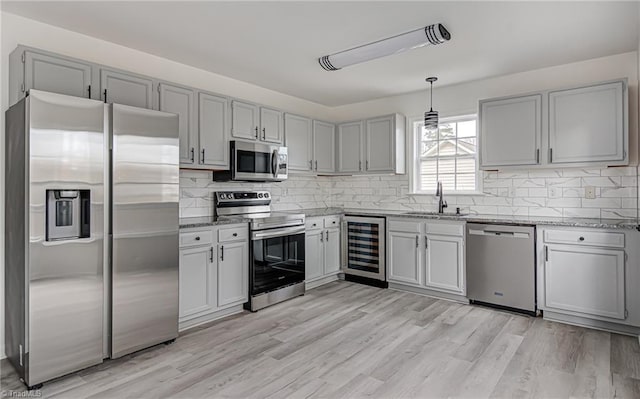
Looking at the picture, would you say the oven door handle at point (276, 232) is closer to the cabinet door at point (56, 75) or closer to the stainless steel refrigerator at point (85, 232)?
the stainless steel refrigerator at point (85, 232)

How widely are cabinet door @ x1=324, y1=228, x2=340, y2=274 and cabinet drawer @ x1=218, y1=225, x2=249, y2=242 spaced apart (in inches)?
52.8

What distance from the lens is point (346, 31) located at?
3027 millimetres

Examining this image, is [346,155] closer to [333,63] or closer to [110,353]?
[333,63]

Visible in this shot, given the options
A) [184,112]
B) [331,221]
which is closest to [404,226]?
[331,221]

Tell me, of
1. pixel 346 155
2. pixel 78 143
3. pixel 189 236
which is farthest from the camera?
pixel 346 155

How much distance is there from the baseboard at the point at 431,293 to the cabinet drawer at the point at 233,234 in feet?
6.59

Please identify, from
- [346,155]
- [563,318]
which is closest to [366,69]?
[346,155]

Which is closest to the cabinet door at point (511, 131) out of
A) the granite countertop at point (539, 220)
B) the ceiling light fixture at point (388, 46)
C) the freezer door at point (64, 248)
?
the granite countertop at point (539, 220)

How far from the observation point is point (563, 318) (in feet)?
11.2

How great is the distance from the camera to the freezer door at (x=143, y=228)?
2643 millimetres

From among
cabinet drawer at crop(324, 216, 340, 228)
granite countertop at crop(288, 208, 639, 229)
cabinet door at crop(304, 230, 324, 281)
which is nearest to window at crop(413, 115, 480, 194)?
granite countertop at crop(288, 208, 639, 229)

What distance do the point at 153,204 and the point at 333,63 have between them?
210 centimetres

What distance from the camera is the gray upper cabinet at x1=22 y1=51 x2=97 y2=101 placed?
2.60 meters

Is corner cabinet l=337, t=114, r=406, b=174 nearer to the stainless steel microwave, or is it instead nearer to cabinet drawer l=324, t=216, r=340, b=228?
cabinet drawer l=324, t=216, r=340, b=228
